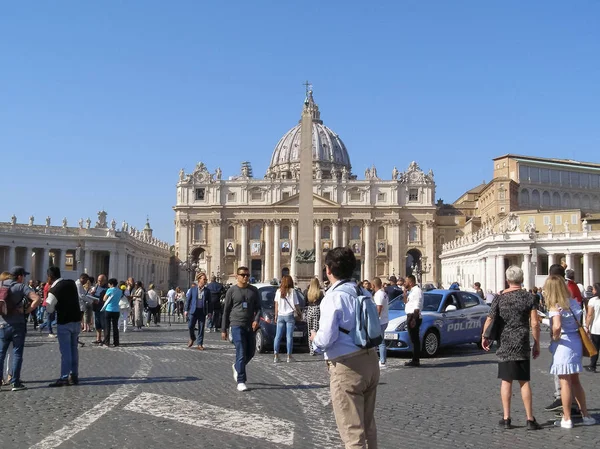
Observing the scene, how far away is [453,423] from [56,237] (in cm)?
5868

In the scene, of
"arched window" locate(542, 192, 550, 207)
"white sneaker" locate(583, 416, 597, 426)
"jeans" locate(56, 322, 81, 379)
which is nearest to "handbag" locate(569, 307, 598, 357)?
"white sneaker" locate(583, 416, 597, 426)

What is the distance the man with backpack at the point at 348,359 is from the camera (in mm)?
4738

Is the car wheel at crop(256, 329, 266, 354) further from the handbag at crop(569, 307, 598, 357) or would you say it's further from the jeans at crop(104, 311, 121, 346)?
the handbag at crop(569, 307, 598, 357)

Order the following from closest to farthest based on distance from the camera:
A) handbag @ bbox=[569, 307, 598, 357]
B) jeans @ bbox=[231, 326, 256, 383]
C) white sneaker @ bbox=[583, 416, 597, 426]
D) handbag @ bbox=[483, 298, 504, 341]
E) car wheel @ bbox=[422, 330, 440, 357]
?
handbag @ bbox=[483, 298, 504, 341], white sneaker @ bbox=[583, 416, 597, 426], handbag @ bbox=[569, 307, 598, 357], jeans @ bbox=[231, 326, 256, 383], car wheel @ bbox=[422, 330, 440, 357]

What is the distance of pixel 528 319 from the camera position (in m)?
7.10

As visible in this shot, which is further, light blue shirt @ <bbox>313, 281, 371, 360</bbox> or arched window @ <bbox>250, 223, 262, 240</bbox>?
arched window @ <bbox>250, 223, 262, 240</bbox>

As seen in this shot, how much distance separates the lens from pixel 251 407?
324 inches

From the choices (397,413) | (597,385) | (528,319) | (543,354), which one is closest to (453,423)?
(397,413)

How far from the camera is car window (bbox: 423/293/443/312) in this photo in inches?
586

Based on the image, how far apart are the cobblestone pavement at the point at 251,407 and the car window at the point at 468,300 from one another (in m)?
2.61

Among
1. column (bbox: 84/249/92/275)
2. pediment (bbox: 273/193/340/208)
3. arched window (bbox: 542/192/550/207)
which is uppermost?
pediment (bbox: 273/193/340/208)

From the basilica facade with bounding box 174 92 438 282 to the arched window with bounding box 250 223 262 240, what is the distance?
0.13m

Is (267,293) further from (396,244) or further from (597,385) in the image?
(396,244)

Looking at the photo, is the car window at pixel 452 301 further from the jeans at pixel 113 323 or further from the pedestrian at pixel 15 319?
the pedestrian at pixel 15 319
